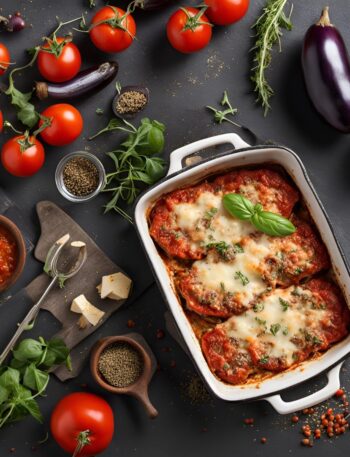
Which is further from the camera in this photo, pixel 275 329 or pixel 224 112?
pixel 224 112

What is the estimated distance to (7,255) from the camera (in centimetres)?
316

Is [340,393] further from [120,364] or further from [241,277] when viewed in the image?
[120,364]

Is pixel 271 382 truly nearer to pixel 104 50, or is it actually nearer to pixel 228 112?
pixel 228 112

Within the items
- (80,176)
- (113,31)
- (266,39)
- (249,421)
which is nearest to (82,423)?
(249,421)

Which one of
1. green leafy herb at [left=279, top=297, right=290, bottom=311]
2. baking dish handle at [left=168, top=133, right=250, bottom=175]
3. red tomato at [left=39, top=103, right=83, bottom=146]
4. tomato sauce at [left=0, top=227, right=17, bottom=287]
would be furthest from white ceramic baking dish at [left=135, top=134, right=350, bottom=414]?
tomato sauce at [left=0, top=227, right=17, bottom=287]

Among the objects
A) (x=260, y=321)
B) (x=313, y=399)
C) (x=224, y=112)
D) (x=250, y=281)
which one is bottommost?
(x=313, y=399)

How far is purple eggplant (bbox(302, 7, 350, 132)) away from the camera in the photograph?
3.21m

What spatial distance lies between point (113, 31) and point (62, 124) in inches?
19.8

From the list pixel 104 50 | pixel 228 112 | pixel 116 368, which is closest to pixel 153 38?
pixel 104 50

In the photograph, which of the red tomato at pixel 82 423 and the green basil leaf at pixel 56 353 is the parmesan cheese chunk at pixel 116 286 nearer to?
the green basil leaf at pixel 56 353

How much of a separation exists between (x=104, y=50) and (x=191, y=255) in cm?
110

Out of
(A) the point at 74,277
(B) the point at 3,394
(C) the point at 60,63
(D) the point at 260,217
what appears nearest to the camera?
(D) the point at 260,217

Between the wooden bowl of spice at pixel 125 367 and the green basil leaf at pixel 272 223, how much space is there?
0.82 meters

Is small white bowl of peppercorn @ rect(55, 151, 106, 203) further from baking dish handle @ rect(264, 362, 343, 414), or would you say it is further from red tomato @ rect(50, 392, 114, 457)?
baking dish handle @ rect(264, 362, 343, 414)
